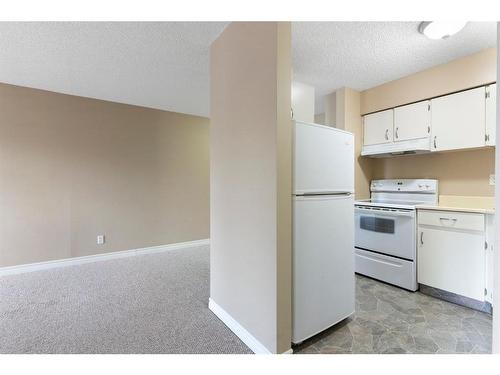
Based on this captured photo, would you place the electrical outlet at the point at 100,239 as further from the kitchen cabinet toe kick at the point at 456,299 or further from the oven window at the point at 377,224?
the kitchen cabinet toe kick at the point at 456,299

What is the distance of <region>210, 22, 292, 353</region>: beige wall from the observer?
5.00 ft

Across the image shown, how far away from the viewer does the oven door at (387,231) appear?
259cm

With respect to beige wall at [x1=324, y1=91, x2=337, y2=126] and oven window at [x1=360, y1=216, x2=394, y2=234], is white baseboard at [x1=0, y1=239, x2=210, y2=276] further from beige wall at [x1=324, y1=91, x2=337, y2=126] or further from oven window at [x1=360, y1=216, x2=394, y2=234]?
beige wall at [x1=324, y1=91, x2=337, y2=126]

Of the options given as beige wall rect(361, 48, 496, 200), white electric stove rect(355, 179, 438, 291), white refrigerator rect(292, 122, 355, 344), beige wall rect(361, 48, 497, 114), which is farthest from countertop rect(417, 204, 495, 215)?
beige wall rect(361, 48, 497, 114)

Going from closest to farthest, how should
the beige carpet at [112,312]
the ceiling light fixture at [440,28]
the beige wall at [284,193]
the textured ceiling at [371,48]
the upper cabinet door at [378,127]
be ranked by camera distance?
the beige wall at [284,193], the beige carpet at [112,312], the ceiling light fixture at [440,28], the textured ceiling at [371,48], the upper cabinet door at [378,127]

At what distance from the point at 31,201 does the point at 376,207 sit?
4.34 m

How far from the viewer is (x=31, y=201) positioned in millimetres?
3230

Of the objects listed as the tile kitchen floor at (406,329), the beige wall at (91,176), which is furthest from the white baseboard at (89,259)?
the tile kitchen floor at (406,329)

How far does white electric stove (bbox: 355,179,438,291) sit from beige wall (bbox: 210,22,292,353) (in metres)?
1.73

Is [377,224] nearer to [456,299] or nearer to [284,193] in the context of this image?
[456,299]

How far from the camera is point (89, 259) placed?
140 inches

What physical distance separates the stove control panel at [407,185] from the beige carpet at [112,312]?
103 inches

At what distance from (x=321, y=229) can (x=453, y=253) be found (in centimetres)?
156
